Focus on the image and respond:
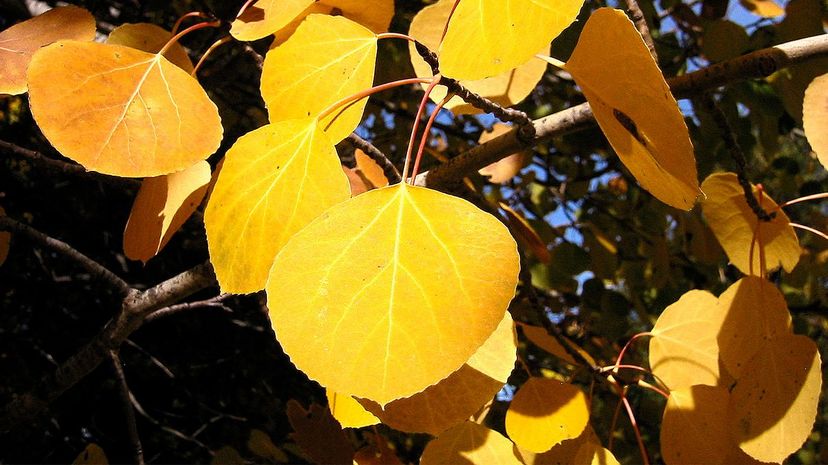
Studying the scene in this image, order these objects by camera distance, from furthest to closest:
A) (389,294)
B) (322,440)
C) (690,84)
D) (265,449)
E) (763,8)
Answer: (763,8) → (265,449) → (322,440) → (690,84) → (389,294)

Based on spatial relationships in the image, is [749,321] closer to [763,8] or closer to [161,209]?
[161,209]

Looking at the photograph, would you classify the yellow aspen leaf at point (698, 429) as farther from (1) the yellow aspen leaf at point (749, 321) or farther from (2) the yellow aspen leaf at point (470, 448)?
(2) the yellow aspen leaf at point (470, 448)

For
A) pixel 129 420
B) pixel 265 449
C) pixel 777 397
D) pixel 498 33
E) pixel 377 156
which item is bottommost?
pixel 265 449

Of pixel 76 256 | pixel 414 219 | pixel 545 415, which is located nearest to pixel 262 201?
pixel 414 219

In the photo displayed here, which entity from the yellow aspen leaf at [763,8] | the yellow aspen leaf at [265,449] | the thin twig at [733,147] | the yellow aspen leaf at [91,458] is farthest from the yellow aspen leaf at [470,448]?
the yellow aspen leaf at [763,8]

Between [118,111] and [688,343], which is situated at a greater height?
[118,111]

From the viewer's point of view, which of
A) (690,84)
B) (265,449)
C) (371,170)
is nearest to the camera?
(690,84)

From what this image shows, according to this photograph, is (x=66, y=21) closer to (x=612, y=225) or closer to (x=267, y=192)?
(x=267, y=192)

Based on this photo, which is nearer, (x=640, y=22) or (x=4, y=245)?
(x=640, y=22)
